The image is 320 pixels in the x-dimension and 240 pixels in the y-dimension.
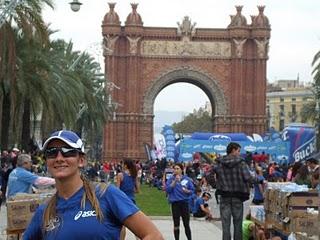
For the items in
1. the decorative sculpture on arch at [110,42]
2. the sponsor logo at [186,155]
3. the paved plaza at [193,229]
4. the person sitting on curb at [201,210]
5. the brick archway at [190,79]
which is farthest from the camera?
the decorative sculpture on arch at [110,42]

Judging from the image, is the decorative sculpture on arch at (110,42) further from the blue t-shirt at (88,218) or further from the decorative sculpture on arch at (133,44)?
the blue t-shirt at (88,218)

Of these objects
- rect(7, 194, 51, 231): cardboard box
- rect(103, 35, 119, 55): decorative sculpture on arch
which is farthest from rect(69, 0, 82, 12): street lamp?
rect(103, 35, 119, 55): decorative sculpture on arch

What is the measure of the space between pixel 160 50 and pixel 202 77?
15.3 ft

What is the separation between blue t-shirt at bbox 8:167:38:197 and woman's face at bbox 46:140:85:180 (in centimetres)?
730

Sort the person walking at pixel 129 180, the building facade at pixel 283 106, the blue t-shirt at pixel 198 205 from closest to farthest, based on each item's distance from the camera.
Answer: the person walking at pixel 129 180, the blue t-shirt at pixel 198 205, the building facade at pixel 283 106

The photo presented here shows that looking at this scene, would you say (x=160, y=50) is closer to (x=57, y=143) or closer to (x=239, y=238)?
(x=239, y=238)

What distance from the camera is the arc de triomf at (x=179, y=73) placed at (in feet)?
245

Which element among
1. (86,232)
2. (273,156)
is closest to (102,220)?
(86,232)

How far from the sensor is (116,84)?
2980 inches

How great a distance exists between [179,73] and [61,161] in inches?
2806

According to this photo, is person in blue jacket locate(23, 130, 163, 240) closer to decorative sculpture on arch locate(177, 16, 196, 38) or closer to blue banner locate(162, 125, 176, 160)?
blue banner locate(162, 125, 176, 160)

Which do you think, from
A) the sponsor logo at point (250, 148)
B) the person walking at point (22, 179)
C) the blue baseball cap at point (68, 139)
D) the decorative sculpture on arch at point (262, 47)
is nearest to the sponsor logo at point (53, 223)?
the blue baseball cap at point (68, 139)

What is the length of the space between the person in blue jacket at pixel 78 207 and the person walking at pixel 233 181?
8111 millimetres

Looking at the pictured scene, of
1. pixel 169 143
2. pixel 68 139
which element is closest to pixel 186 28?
pixel 169 143
